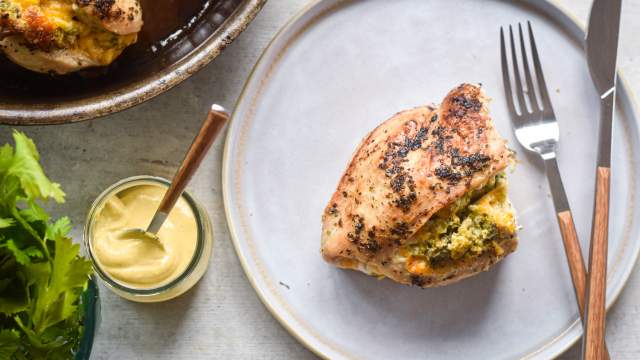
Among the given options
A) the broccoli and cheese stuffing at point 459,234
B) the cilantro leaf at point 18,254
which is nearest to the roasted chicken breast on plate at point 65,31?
the cilantro leaf at point 18,254

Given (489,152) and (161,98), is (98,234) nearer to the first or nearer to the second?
(161,98)

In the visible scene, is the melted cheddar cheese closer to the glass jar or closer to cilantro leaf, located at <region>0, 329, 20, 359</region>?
the glass jar

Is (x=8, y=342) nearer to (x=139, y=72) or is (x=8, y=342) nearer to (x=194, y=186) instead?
(x=194, y=186)

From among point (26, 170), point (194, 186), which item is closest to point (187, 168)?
point (194, 186)

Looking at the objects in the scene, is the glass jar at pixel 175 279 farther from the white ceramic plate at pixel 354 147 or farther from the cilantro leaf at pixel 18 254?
the cilantro leaf at pixel 18 254

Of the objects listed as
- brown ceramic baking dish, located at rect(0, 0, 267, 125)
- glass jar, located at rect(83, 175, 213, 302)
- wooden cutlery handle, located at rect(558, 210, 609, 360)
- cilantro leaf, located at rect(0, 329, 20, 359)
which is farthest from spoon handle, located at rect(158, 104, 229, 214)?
wooden cutlery handle, located at rect(558, 210, 609, 360)

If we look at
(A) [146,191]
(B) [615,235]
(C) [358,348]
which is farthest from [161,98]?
(B) [615,235]
